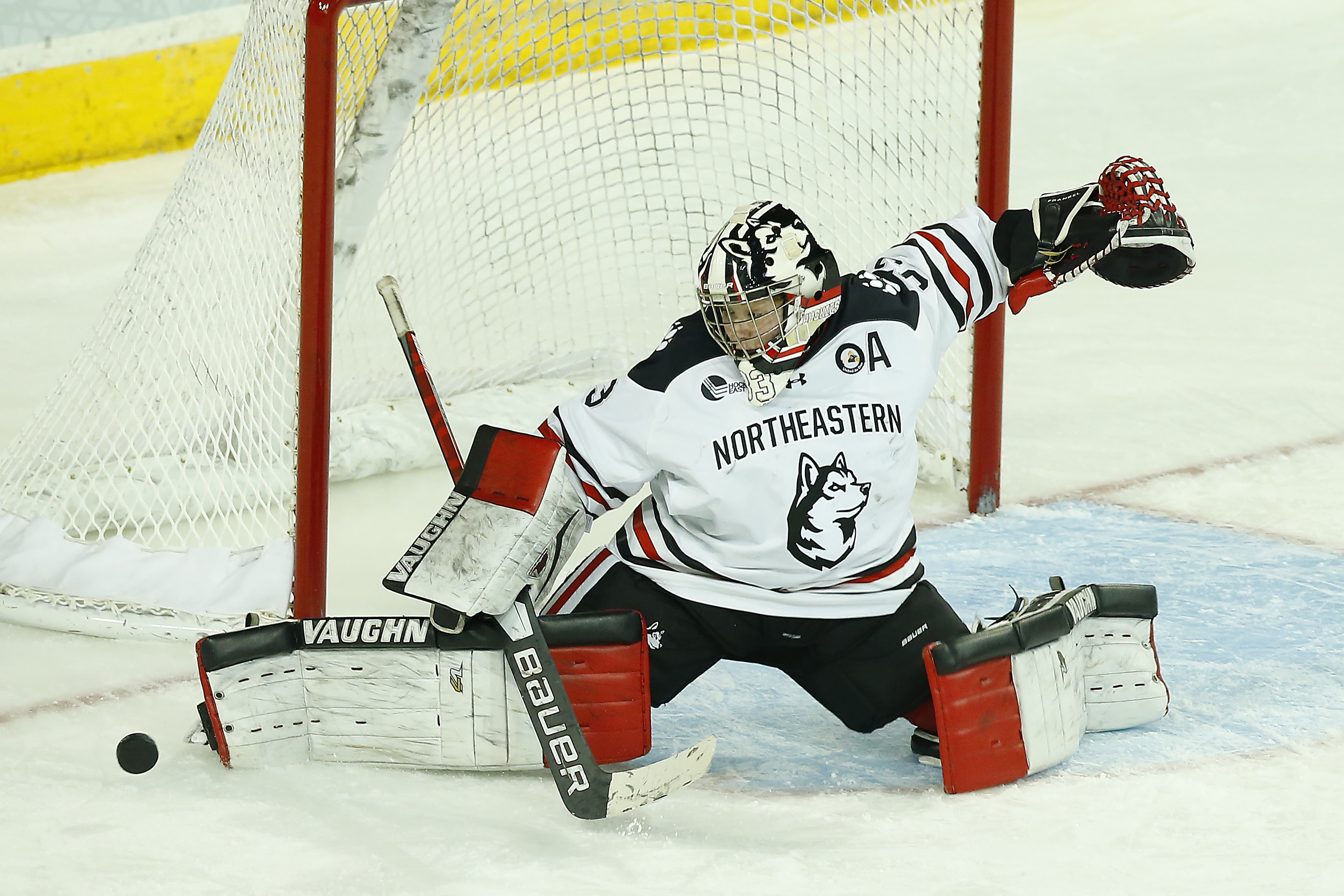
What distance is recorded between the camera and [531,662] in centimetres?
203

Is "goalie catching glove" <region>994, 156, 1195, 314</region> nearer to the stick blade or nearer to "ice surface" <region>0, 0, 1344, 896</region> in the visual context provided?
"ice surface" <region>0, 0, 1344, 896</region>

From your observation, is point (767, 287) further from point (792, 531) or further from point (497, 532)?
point (497, 532)

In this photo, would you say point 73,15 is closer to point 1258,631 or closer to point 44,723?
point 44,723

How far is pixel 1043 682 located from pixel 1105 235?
2.15ft

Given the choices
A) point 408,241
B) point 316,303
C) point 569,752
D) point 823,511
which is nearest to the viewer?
point 569,752

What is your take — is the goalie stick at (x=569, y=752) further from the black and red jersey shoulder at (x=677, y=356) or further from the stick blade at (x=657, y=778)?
the black and red jersey shoulder at (x=677, y=356)

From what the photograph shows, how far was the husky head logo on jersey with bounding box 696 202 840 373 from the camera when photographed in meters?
2.01

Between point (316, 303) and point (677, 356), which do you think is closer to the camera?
point (677, 356)

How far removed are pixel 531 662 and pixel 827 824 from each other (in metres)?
0.42

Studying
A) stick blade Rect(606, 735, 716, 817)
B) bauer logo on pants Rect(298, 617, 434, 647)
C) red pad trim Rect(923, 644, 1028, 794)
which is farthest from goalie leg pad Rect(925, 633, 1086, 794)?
bauer logo on pants Rect(298, 617, 434, 647)

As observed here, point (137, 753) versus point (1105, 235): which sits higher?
point (1105, 235)

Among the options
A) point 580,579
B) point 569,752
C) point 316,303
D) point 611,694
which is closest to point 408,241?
point 316,303

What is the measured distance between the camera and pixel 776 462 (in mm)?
2059

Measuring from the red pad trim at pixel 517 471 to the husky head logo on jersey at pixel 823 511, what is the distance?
325 millimetres
